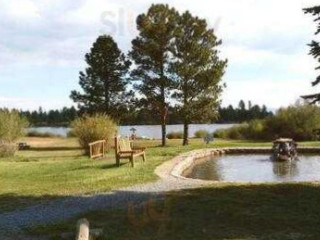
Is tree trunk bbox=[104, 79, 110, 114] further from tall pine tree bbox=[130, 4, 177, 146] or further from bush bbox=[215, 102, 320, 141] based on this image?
bush bbox=[215, 102, 320, 141]

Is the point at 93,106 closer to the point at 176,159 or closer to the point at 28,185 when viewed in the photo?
the point at 176,159

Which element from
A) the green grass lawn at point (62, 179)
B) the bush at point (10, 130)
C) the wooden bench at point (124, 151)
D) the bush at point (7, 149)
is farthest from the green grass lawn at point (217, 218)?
the bush at point (10, 130)

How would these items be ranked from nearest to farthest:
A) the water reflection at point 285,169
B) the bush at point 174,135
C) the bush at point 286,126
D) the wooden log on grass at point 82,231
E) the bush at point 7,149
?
1. the wooden log on grass at point 82,231
2. the water reflection at point 285,169
3. the bush at point 7,149
4. the bush at point 286,126
5. the bush at point 174,135

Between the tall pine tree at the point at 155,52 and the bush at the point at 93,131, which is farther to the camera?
the tall pine tree at the point at 155,52

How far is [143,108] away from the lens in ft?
121

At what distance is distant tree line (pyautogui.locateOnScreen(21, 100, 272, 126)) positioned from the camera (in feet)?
121

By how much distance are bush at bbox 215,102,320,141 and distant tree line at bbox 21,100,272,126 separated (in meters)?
2.11

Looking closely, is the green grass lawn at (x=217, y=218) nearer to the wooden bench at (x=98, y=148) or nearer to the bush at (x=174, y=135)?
the wooden bench at (x=98, y=148)

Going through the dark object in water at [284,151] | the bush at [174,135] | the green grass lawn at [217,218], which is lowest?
the green grass lawn at [217,218]

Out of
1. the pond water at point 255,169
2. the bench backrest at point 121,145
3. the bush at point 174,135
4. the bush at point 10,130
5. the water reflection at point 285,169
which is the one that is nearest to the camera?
the pond water at point 255,169

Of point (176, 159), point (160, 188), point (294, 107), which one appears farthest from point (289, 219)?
point (294, 107)

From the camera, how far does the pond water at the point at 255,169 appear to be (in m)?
19.7

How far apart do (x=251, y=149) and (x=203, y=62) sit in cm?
749

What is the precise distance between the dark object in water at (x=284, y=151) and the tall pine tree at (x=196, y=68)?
8.65 meters
